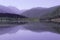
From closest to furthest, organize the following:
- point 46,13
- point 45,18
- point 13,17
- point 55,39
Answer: point 55,39, point 13,17, point 45,18, point 46,13

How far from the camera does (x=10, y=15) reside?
47594mm

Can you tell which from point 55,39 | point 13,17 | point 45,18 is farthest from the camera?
point 45,18

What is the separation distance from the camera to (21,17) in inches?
1925

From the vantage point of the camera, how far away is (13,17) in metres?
47.2

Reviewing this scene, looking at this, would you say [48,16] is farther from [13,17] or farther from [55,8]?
[13,17]

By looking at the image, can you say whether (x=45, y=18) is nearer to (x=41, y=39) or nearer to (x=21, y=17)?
(x=21, y=17)

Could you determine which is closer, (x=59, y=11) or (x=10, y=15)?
(x=10, y=15)

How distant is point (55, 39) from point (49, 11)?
158 ft

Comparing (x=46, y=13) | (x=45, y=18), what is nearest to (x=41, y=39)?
(x=45, y=18)

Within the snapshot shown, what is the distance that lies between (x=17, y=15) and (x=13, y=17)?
1.70m

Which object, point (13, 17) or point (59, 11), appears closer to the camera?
point (13, 17)

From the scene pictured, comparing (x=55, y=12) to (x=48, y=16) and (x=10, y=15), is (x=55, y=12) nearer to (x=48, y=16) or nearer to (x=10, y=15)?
(x=48, y=16)

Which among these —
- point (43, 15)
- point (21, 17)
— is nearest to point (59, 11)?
point (43, 15)

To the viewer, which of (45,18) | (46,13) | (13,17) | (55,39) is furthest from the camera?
(46,13)
